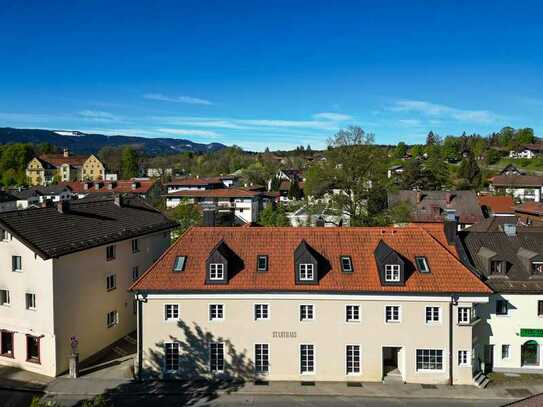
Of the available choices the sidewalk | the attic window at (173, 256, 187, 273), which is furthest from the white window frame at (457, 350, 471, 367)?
the attic window at (173, 256, 187, 273)

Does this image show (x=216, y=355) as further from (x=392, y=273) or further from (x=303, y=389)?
(x=392, y=273)

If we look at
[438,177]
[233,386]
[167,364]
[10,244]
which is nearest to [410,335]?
[233,386]

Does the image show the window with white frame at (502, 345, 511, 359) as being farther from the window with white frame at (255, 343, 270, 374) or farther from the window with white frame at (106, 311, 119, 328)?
the window with white frame at (106, 311, 119, 328)

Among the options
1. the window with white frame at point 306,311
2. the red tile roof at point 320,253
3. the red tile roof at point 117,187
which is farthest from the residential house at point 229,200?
the window with white frame at point 306,311

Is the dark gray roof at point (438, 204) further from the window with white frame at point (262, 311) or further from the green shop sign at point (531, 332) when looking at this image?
the window with white frame at point (262, 311)

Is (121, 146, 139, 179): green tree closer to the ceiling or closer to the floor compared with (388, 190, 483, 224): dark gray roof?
closer to the ceiling

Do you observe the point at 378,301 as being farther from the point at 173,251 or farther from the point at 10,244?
the point at 10,244

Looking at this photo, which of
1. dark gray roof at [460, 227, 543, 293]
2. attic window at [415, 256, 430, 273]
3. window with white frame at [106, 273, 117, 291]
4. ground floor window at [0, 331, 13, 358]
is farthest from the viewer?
window with white frame at [106, 273, 117, 291]
